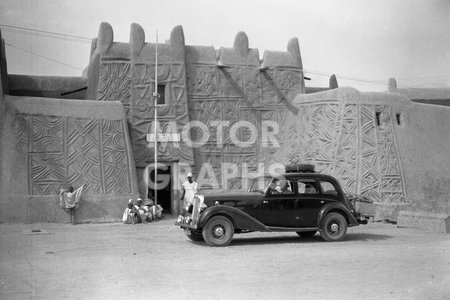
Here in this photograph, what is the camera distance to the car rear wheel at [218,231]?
40.0ft

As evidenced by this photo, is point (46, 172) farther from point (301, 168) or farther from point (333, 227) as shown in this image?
point (333, 227)

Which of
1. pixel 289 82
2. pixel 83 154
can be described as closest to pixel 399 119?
pixel 289 82

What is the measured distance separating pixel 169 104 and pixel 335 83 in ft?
38.5

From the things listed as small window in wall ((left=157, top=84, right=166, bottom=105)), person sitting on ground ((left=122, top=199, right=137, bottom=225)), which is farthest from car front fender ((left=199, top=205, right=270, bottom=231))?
small window in wall ((left=157, top=84, right=166, bottom=105))

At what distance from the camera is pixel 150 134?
77.7 ft

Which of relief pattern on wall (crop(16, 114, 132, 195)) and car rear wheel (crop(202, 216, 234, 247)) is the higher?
relief pattern on wall (crop(16, 114, 132, 195))

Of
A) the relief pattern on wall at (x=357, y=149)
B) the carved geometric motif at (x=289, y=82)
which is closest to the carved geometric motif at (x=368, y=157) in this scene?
the relief pattern on wall at (x=357, y=149)

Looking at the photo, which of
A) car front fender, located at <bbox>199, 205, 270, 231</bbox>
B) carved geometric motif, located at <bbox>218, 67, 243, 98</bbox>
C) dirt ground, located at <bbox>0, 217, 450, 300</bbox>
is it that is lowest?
dirt ground, located at <bbox>0, 217, 450, 300</bbox>

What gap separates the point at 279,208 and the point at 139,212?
8.19 metres

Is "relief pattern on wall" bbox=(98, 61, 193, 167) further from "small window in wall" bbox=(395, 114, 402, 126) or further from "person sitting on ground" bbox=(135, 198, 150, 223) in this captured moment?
"small window in wall" bbox=(395, 114, 402, 126)

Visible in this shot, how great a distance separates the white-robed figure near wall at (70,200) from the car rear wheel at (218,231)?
8550mm

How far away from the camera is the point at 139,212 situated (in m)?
19.7

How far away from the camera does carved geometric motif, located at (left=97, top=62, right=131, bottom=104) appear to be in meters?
23.4

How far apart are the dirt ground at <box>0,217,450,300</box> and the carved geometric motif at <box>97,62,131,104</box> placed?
31.9ft
